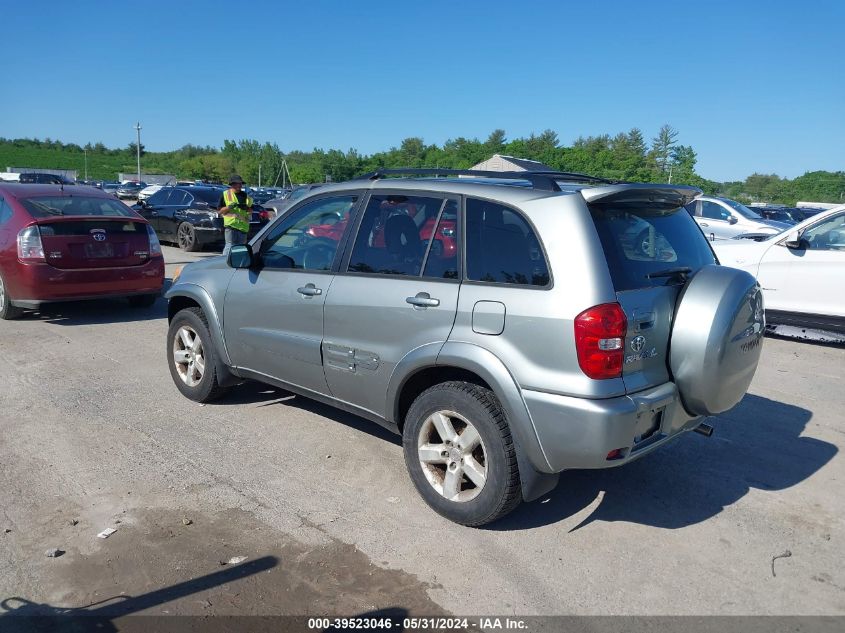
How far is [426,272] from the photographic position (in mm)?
3803

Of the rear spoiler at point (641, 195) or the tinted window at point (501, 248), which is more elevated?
the rear spoiler at point (641, 195)

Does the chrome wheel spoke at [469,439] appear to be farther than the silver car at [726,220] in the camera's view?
No

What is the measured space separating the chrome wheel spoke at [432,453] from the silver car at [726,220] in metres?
13.4

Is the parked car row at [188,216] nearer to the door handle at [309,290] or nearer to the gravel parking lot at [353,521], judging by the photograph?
the gravel parking lot at [353,521]

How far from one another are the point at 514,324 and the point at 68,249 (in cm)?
657

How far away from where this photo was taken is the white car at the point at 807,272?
319 inches

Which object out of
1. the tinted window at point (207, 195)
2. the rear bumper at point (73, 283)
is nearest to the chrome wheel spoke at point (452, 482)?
the rear bumper at point (73, 283)

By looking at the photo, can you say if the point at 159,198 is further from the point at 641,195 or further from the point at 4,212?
the point at 641,195

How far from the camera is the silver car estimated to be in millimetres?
15703

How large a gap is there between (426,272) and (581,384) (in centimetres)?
115

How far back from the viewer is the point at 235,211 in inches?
418

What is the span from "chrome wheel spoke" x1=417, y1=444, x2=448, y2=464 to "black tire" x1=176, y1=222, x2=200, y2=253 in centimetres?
1357

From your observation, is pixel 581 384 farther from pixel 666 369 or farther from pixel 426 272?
pixel 426 272

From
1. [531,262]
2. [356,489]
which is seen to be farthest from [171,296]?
[531,262]
